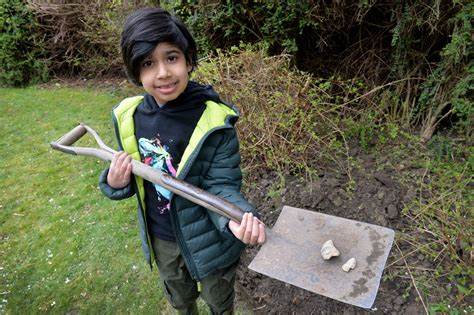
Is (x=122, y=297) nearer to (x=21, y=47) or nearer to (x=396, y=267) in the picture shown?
(x=396, y=267)

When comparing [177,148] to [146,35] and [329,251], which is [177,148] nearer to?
[146,35]

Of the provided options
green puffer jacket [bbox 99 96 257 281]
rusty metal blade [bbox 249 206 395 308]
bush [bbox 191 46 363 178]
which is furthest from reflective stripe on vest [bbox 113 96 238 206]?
bush [bbox 191 46 363 178]

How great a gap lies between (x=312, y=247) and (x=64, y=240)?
8.58 feet

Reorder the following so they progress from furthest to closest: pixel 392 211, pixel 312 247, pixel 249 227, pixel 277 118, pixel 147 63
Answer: pixel 277 118, pixel 392 211, pixel 312 247, pixel 147 63, pixel 249 227

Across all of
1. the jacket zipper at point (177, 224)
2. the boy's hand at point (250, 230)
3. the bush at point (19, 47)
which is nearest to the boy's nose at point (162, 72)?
the jacket zipper at point (177, 224)

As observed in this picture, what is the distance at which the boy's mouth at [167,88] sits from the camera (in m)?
1.57

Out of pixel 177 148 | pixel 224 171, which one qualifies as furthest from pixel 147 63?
pixel 224 171

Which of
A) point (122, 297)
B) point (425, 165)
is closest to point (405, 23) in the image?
point (425, 165)

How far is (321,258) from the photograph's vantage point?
175cm

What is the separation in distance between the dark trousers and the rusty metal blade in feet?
0.77

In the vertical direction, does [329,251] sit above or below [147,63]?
below

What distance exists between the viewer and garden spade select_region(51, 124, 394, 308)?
5.01 feet

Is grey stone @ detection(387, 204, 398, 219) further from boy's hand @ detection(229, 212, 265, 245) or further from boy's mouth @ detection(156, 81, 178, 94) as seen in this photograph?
boy's mouth @ detection(156, 81, 178, 94)

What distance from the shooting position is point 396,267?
2.45m
